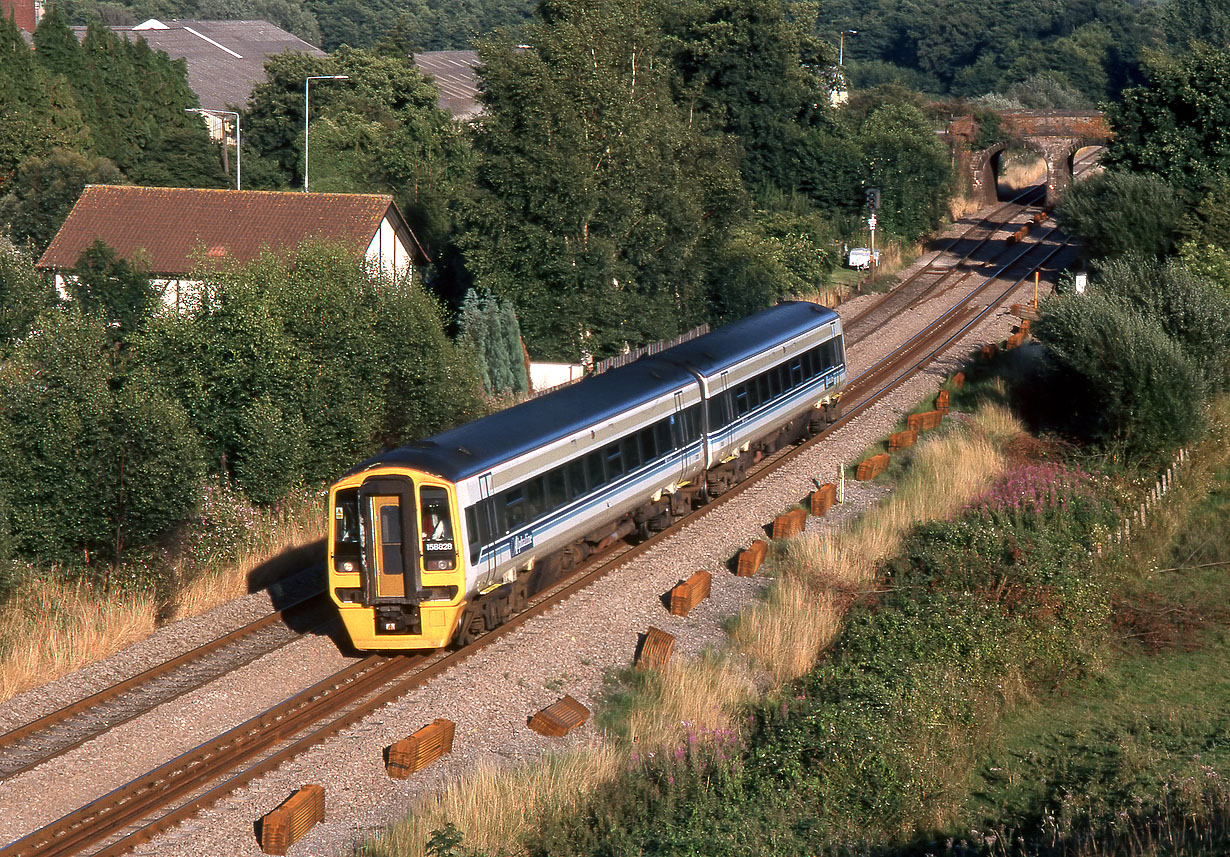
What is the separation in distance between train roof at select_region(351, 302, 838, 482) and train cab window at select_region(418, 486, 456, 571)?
1.43 feet

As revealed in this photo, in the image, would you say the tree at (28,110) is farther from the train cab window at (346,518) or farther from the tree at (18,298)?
the train cab window at (346,518)

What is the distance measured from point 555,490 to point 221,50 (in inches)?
3095

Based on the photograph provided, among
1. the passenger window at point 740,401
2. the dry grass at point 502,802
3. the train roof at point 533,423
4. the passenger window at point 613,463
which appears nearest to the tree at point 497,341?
the passenger window at point 740,401

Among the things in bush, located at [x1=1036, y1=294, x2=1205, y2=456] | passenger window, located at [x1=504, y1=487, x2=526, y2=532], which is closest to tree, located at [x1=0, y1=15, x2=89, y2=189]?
bush, located at [x1=1036, y1=294, x2=1205, y2=456]

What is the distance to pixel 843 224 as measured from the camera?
50.6 m

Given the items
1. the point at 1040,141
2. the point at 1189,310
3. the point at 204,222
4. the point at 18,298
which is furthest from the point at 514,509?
the point at 1040,141

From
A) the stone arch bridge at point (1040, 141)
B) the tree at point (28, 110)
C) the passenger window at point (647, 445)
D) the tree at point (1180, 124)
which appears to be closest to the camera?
the passenger window at point (647, 445)

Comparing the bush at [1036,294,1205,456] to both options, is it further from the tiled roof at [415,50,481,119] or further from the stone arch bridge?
the tiled roof at [415,50,481,119]

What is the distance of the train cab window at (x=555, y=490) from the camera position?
1594 cm

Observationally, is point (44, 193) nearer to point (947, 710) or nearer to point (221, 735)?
point (221, 735)

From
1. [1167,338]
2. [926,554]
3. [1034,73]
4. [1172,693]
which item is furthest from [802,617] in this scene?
[1034,73]

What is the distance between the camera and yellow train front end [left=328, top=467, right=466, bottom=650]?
45.8ft

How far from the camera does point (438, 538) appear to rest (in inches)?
551

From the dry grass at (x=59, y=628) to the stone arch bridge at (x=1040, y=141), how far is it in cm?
5294
